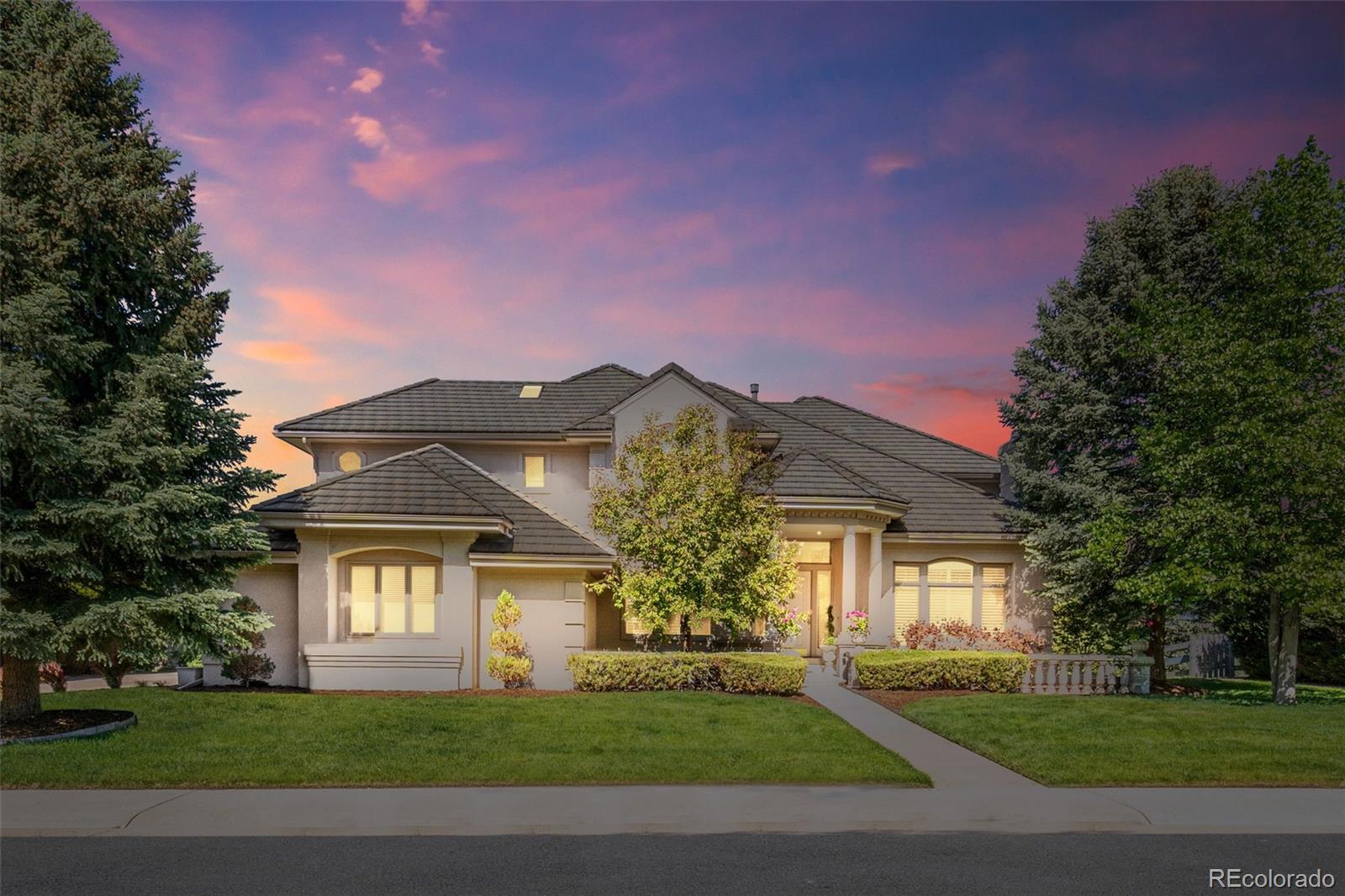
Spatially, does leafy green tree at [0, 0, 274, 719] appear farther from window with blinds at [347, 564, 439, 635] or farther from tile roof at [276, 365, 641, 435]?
tile roof at [276, 365, 641, 435]

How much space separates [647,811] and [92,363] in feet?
36.2

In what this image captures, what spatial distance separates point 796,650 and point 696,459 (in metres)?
7.83

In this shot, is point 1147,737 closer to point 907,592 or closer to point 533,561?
point 907,592

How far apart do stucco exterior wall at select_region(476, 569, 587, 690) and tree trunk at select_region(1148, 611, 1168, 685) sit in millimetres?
14831

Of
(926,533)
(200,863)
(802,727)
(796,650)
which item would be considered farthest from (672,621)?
(200,863)

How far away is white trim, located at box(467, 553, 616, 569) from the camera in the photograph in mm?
20109

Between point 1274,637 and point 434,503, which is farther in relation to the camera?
point 434,503

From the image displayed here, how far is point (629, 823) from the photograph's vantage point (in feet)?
30.2

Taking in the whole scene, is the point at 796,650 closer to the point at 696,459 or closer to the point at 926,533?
the point at 926,533

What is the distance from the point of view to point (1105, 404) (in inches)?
928

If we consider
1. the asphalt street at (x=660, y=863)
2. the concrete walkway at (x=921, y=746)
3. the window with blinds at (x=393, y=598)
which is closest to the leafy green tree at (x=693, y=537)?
the concrete walkway at (x=921, y=746)

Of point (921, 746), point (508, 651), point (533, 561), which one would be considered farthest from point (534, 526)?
point (921, 746)

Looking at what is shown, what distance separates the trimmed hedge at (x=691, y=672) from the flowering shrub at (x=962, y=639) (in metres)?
5.74

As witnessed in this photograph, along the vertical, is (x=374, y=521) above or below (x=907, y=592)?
above
